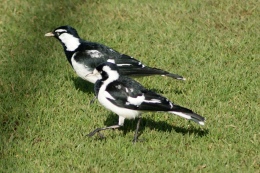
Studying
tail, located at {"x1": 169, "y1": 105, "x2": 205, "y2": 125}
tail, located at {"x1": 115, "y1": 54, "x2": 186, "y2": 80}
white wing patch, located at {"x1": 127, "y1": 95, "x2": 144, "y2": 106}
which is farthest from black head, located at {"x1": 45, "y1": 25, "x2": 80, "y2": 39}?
tail, located at {"x1": 169, "y1": 105, "x2": 205, "y2": 125}

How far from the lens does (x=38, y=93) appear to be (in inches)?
286

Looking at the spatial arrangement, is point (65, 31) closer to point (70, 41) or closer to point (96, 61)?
point (70, 41)

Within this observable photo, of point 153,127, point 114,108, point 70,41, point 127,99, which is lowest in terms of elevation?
point 153,127

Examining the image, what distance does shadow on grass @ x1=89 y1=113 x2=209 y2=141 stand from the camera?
6.34 metres

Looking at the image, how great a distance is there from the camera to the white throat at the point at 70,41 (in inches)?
294

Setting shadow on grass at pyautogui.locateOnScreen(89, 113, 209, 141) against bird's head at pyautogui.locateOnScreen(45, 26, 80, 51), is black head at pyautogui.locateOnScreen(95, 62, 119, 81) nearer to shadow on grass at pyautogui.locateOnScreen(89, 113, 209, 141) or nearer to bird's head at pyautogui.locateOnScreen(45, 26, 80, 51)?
shadow on grass at pyautogui.locateOnScreen(89, 113, 209, 141)

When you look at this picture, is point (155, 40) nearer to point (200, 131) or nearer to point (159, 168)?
point (200, 131)

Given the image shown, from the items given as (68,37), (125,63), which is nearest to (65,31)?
(68,37)

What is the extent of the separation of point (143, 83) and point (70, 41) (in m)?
1.08

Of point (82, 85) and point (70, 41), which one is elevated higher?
point (70, 41)

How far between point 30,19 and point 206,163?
4.95 metres

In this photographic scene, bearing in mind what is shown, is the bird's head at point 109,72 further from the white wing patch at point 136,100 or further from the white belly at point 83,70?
the white belly at point 83,70

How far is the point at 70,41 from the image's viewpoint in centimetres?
754

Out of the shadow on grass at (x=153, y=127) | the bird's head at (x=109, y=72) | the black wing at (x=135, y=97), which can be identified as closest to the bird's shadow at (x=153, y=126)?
the shadow on grass at (x=153, y=127)
